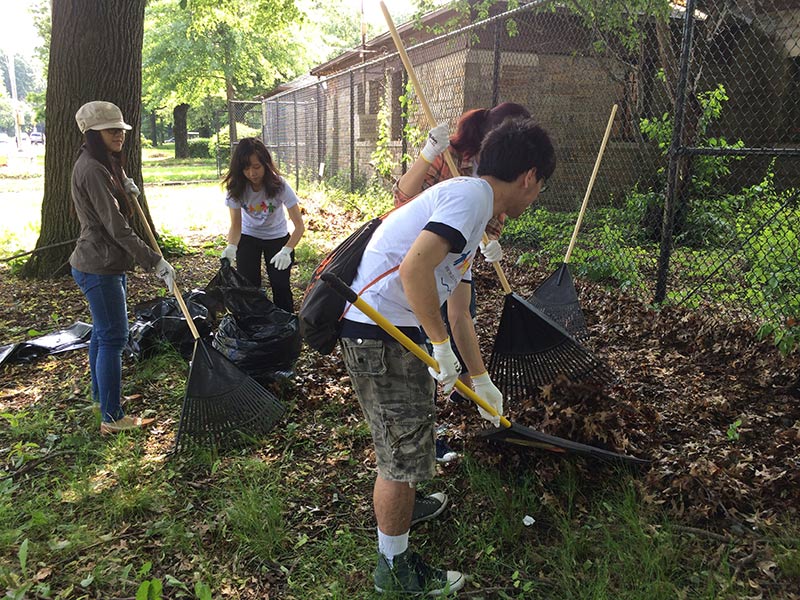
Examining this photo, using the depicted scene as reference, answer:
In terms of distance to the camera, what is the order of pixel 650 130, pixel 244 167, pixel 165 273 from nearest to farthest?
pixel 165 273 → pixel 244 167 → pixel 650 130

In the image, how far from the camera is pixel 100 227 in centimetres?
308

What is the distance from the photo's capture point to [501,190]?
6.44 ft

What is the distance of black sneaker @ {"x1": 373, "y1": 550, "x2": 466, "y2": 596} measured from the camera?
6.94 ft

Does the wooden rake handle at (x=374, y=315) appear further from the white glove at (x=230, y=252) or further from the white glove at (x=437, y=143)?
the white glove at (x=230, y=252)

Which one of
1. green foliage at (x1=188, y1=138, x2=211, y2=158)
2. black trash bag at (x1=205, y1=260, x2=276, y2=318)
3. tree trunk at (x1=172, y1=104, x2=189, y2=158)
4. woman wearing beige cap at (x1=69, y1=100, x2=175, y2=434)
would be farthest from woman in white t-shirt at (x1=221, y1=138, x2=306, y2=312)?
green foliage at (x1=188, y1=138, x2=211, y2=158)

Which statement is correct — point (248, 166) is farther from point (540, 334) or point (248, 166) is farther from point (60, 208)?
point (60, 208)

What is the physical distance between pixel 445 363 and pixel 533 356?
3.93ft

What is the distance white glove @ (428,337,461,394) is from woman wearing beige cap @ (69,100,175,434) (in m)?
1.86

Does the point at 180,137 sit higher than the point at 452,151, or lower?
higher

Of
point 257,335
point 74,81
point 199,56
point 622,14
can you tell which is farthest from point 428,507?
point 199,56

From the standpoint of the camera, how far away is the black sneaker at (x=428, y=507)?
8.38ft

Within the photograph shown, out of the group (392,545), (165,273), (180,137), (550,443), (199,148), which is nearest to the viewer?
(392,545)

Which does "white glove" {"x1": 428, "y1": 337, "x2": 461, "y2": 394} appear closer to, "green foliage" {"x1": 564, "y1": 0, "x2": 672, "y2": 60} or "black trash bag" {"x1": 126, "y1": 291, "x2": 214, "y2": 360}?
"black trash bag" {"x1": 126, "y1": 291, "x2": 214, "y2": 360}

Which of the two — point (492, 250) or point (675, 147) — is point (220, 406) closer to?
point (492, 250)
